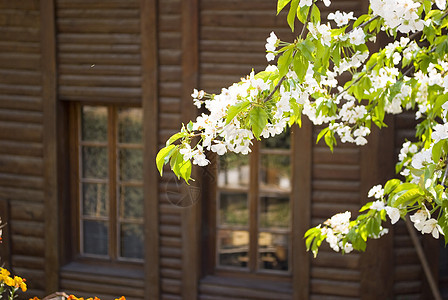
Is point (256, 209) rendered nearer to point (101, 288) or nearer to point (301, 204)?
point (301, 204)

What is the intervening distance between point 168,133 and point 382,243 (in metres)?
2.01

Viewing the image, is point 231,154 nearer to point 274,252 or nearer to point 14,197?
point 274,252

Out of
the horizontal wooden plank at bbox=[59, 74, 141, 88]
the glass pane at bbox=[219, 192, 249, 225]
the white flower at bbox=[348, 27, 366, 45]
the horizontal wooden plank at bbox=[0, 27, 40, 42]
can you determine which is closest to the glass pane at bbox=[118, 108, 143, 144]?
the horizontal wooden plank at bbox=[59, 74, 141, 88]

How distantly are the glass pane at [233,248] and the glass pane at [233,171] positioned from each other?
418mm

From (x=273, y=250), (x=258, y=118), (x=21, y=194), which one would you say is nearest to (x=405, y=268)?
(x=273, y=250)

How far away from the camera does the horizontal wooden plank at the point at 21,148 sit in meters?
7.46

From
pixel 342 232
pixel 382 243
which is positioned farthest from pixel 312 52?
pixel 382 243

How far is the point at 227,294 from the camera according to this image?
695 cm

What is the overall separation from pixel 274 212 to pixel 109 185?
1.54 meters

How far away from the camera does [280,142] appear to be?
6.81 meters

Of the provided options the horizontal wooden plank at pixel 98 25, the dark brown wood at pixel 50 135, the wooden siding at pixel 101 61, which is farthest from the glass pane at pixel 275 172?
the dark brown wood at pixel 50 135

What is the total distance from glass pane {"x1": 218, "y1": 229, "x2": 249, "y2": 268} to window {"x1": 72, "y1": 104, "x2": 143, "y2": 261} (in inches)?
30.5

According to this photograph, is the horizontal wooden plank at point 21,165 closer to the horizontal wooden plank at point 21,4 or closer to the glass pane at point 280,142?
the horizontal wooden plank at point 21,4

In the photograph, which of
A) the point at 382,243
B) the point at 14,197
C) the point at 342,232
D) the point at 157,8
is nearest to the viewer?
the point at 342,232
